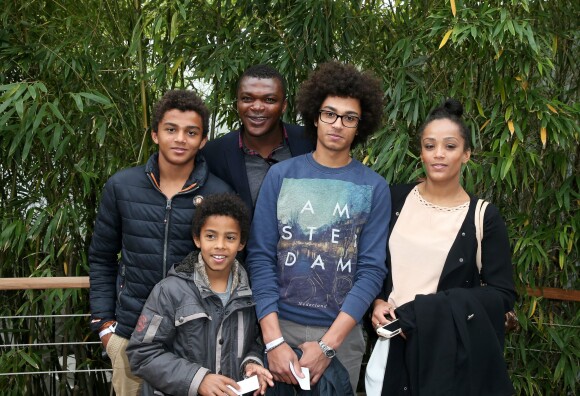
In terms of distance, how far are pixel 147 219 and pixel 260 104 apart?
587 mm

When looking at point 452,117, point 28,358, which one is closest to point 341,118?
point 452,117

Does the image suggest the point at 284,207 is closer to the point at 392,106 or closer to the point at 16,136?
the point at 392,106

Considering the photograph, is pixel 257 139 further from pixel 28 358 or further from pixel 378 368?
pixel 28 358

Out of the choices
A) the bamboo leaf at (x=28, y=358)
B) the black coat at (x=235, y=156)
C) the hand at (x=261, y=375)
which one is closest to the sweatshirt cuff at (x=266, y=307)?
the hand at (x=261, y=375)

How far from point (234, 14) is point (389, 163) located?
103cm

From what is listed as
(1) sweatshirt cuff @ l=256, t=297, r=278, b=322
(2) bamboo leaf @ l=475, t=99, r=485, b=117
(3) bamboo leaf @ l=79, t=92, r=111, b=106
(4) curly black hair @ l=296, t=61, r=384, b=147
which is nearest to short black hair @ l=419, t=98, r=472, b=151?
(4) curly black hair @ l=296, t=61, r=384, b=147

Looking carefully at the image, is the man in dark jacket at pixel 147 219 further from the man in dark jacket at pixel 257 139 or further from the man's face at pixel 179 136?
the man in dark jacket at pixel 257 139

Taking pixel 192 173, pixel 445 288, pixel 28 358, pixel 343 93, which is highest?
pixel 343 93

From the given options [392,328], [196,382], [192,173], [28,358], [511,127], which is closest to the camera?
[196,382]

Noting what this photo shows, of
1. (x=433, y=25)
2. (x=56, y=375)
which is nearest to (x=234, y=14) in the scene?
(x=433, y=25)

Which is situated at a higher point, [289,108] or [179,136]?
[289,108]

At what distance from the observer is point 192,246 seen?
2.16m

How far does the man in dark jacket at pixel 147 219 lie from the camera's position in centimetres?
214

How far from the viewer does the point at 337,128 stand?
2.07 metres
